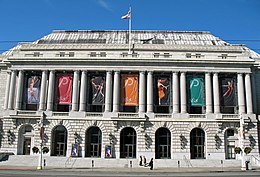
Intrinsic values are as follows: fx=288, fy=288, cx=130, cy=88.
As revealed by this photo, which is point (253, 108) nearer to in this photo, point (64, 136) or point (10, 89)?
point (64, 136)

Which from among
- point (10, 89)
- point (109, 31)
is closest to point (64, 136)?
point (10, 89)

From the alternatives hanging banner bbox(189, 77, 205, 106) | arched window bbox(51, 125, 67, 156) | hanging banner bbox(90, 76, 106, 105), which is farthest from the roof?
arched window bbox(51, 125, 67, 156)

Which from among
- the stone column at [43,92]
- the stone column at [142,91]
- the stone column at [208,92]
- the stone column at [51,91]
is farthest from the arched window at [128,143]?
the stone column at [43,92]

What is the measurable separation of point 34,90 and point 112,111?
54.2 feet

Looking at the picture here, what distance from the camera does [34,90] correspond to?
5856cm

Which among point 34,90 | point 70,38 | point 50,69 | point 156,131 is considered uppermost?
point 70,38

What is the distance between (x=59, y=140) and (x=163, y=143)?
66.7 ft

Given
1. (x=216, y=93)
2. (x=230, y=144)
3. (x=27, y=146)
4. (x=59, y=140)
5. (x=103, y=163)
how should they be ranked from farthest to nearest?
(x=216, y=93) < (x=27, y=146) < (x=59, y=140) < (x=230, y=144) < (x=103, y=163)

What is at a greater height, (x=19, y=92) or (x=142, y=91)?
(x=142, y=91)

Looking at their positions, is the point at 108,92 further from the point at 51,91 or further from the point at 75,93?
the point at 51,91

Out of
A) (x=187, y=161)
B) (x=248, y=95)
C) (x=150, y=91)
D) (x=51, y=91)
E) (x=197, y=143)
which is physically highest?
(x=150, y=91)

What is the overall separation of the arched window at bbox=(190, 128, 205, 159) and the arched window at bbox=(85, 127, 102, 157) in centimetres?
1787

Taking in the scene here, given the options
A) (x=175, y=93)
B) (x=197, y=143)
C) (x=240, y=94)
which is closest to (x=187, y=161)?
(x=197, y=143)

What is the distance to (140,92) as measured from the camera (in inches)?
2258
